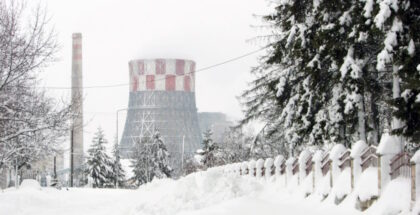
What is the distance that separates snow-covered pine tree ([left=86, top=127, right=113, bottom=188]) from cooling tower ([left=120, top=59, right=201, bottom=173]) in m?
9.14

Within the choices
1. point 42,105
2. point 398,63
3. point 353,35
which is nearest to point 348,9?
point 353,35

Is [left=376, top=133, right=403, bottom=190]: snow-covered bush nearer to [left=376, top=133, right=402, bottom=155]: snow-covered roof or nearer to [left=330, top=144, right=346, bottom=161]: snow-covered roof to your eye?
[left=376, top=133, right=402, bottom=155]: snow-covered roof

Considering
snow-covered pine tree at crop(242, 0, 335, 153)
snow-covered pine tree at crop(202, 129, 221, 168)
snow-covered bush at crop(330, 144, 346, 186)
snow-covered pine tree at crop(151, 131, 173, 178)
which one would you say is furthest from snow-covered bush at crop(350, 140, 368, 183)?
snow-covered pine tree at crop(151, 131, 173, 178)

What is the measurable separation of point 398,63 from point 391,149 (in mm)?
1723

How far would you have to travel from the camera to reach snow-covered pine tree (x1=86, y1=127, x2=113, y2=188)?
66938 millimetres

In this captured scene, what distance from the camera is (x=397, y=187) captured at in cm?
1173

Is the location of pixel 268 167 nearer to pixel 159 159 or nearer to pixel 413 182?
pixel 413 182

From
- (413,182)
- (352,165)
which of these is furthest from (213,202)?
(413,182)

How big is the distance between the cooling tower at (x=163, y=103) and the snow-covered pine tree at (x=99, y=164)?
30.0 feet

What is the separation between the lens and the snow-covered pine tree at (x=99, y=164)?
66938 mm

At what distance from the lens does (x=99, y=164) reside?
6781 cm

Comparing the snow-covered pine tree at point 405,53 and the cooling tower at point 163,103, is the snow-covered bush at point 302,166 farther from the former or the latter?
the cooling tower at point 163,103

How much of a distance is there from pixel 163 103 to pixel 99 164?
14384mm

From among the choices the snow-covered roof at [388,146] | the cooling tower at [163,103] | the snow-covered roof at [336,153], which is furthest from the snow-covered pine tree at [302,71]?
the cooling tower at [163,103]
